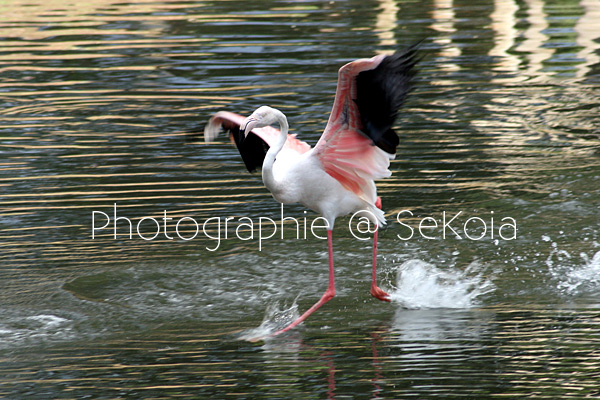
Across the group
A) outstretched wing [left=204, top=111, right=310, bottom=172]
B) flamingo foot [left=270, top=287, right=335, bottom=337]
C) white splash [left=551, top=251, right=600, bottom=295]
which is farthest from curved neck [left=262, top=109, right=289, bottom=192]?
white splash [left=551, top=251, right=600, bottom=295]

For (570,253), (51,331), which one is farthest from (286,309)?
(570,253)

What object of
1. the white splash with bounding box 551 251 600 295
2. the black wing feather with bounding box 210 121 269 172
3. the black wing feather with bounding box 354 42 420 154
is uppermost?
the black wing feather with bounding box 354 42 420 154

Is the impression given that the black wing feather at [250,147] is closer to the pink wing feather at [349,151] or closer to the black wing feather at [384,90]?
the pink wing feather at [349,151]

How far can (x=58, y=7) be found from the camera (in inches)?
734

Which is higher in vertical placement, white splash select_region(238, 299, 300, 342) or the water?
the water

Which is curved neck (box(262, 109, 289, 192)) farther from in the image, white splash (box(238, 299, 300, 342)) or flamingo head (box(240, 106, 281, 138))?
white splash (box(238, 299, 300, 342))

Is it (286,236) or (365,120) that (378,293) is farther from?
(286,236)

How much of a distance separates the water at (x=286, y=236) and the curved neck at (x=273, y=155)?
860 mm

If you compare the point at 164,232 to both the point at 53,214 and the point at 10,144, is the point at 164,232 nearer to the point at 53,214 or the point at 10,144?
the point at 53,214

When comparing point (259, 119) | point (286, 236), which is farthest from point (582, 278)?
point (259, 119)

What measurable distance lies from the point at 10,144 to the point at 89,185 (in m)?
1.77

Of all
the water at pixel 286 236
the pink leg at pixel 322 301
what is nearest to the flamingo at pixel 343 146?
the pink leg at pixel 322 301

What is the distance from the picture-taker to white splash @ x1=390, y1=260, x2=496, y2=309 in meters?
6.47

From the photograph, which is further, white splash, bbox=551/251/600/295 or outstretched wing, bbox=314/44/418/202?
white splash, bbox=551/251/600/295
